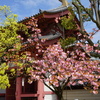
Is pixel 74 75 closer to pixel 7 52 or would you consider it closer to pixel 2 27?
pixel 7 52

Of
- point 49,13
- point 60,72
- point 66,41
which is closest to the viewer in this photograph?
point 60,72

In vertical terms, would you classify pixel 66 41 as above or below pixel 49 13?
below

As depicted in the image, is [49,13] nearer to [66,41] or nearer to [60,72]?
[66,41]

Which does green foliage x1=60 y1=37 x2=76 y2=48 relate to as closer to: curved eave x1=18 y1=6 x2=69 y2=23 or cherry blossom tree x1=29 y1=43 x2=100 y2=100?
cherry blossom tree x1=29 y1=43 x2=100 y2=100

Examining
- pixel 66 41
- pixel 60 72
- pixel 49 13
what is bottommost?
pixel 60 72

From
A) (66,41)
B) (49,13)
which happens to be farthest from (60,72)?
(49,13)

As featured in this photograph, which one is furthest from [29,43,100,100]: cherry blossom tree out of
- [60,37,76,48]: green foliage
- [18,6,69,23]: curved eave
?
[18,6,69,23]: curved eave

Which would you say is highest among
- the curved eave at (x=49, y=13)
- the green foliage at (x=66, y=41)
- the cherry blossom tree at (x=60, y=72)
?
the curved eave at (x=49, y=13)

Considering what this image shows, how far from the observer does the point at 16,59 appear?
11141 millimetres

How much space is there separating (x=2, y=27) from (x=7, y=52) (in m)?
1.47

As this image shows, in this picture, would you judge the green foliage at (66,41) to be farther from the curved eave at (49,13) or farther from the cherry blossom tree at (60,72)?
the curved eave at (49,13)

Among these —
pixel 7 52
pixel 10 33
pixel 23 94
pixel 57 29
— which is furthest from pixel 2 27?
pixel 57 29

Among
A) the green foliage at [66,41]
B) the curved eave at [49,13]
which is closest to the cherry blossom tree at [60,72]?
the green foliage at [66,41]

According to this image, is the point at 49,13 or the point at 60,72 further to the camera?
the point at 49,13
